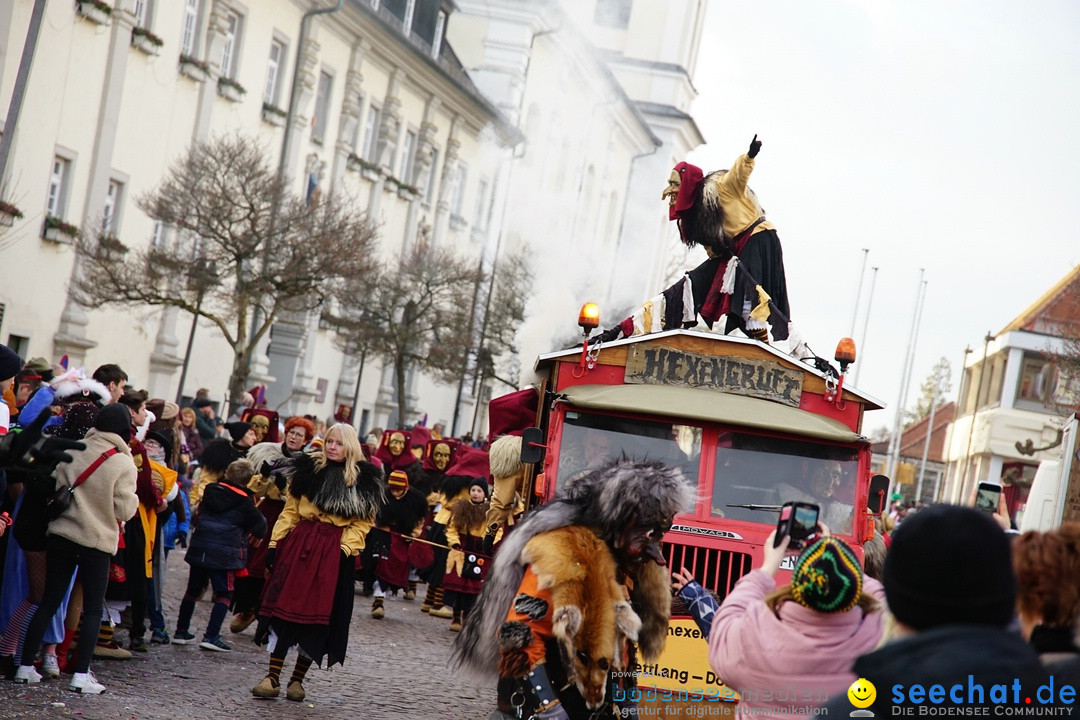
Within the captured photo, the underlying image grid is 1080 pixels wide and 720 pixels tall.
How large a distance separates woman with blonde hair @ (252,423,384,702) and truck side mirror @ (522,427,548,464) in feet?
4.12

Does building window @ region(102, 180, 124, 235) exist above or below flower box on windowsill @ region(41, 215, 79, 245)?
above

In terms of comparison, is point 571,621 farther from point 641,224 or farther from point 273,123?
point 641,224

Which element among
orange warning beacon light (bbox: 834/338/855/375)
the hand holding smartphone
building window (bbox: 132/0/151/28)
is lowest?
the hand holding smartphone

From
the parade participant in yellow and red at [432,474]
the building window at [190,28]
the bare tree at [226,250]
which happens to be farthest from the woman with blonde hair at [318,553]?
the building window at [190,28]

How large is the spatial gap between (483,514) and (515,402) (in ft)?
15.7

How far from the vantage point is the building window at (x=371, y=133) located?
4053 centimetres

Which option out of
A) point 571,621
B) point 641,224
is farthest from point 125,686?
point 641,224

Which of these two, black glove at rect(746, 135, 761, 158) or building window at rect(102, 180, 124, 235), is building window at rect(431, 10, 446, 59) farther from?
black glove at rect(746, 135, 761, 158)

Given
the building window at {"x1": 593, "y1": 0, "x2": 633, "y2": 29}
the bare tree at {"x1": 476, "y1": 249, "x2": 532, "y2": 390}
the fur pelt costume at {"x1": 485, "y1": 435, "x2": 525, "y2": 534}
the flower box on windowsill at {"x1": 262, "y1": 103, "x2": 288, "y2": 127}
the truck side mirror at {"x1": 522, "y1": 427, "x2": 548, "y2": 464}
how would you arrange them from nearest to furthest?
the truck side mirror at {"x1": 522, "y1": 427, "x2": 548, "y2": 464}, the fur pelt costume at {"x1": 485, "y1": 435, "x2": 525, "y2": 534}, the flower box on windowsill at {"x1": 262, "y1": 103, "x2": 288, "y2": 127}, the bare tree at {"x1": 476, "y1": 249, "x2": 532, "y2": 390}, the building window at {"x1": 593, "y1": 0, "x2": 633, "y2": 29}

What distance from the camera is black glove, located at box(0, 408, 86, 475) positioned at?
7.37 m

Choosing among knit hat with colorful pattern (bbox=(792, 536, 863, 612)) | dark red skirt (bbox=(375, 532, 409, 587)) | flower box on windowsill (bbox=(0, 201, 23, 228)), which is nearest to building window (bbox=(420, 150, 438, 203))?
flower box on windowsill (bbox=(0, 201, 23, 228))

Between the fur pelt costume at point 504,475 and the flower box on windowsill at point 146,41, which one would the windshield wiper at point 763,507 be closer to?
the fur pelt costume at point 504,475

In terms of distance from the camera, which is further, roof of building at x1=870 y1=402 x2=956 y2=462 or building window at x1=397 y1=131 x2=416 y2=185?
roof of building at x1=870 y1=402 x2=956 y2=462

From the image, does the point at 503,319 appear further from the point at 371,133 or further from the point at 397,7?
the point at 397,7
